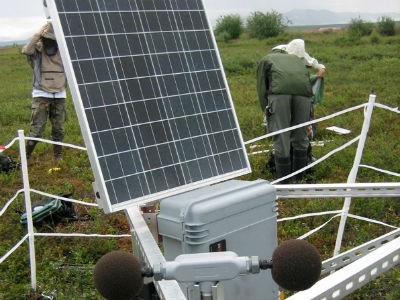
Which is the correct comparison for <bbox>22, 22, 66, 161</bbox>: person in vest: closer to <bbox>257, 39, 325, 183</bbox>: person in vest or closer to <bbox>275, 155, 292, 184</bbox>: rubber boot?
<bbox>257, 39, 325, 183</bbox>: person in vest

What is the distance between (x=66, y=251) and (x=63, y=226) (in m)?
0.54

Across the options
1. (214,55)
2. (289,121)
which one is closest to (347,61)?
(289,121)

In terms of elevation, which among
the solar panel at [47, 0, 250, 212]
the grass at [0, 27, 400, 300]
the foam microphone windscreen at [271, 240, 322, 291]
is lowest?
the grass at [0, 27, 400, 300]

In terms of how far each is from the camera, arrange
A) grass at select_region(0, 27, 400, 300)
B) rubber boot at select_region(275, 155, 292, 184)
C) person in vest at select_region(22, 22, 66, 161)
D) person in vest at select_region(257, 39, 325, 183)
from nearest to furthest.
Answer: grass at select_region(0, 27, 400, 300)
person in vest at select_region(257, 39, 325, 183)
rubber boot at select_region(275, 155, 292, 184)
person in vest at select_region(22, 22, 66, 161)

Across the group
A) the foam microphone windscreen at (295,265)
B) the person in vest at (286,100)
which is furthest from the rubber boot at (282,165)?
the foam microphone windscreen at (295,265)

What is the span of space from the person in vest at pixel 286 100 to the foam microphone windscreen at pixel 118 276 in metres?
5.63

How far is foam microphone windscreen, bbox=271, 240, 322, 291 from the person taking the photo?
1.67 metres

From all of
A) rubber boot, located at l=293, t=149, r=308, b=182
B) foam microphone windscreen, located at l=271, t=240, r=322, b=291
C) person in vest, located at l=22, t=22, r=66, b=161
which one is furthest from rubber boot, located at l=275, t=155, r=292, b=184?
foam microphone windscreen, located at l=271, t=240, r=322, b=291

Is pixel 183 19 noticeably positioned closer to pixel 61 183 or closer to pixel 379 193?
pixel 379 193

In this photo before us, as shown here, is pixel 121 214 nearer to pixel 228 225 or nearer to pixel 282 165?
pixel 282 165

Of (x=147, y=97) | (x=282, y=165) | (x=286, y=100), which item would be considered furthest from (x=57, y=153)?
(x=147, y=97)

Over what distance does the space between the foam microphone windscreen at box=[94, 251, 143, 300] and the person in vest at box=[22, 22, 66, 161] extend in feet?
21.4

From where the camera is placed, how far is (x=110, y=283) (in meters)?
1.69

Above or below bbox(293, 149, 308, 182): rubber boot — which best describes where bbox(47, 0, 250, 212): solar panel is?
above
